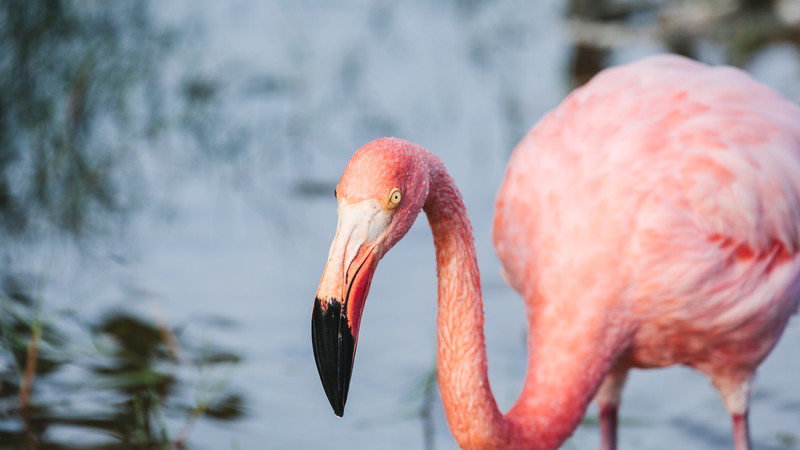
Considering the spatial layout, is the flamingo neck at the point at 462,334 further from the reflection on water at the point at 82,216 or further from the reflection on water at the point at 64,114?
the reflection on water at the point at 64,114

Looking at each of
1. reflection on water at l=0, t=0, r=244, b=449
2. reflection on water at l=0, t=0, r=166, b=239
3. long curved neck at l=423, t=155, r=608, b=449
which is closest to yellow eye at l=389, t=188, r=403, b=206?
long curved neck at l=423, t=155, r=608, b=449

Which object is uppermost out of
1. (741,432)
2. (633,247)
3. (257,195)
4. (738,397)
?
(257,195)

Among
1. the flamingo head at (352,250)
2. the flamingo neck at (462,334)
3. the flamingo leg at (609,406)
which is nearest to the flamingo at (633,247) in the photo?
the flamingo neck at (462,334)

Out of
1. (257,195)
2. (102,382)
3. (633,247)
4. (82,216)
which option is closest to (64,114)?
(82,216)

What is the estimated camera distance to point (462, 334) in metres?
2.77

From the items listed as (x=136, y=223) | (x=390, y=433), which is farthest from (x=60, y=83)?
(x=390, y=433)

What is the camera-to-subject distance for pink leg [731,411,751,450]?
350 cm

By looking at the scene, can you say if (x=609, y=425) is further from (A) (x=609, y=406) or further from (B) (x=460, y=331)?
(B) (x=460, y=331)

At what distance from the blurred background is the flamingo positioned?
925 mm

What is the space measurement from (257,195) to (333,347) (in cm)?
367

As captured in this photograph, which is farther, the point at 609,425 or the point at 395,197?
the point at 609,425

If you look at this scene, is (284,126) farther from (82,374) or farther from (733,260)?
(733,260)

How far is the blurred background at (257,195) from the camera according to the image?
4.03 metres

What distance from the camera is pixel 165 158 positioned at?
6.03 m
